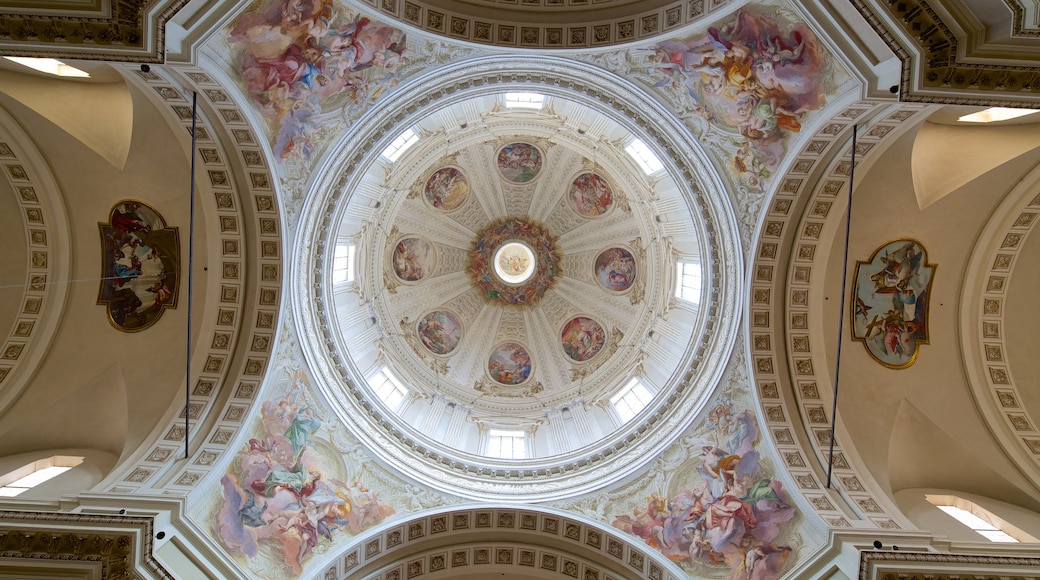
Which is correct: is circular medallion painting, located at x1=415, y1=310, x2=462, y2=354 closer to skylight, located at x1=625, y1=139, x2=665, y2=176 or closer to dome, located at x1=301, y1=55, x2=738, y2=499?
dome, located at x1=301, y1=55, x2=738, y2=499

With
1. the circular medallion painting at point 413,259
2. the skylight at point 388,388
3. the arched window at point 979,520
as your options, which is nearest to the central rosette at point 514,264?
the circular medallion painting at point 413,259

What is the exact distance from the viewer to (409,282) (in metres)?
23.2

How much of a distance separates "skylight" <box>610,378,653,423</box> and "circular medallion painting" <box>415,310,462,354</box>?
706 centimetres

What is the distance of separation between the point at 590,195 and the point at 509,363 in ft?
24.3

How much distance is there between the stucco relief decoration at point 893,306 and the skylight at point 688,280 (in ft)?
14.9

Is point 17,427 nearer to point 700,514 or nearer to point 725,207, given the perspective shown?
Answer: point 700,514

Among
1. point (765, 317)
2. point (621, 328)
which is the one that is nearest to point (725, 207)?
point (765, 317)

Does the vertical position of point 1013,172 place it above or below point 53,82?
below

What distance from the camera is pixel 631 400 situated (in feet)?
63.3

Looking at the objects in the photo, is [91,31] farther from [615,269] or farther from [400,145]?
[615,269]

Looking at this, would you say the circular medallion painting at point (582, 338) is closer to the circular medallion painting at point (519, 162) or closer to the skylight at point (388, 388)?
the circular medallion painting at point (519, 162)

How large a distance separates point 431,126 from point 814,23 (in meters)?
11.9

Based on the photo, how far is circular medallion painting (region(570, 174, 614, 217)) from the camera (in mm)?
22594

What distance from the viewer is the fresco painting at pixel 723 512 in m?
13.5
